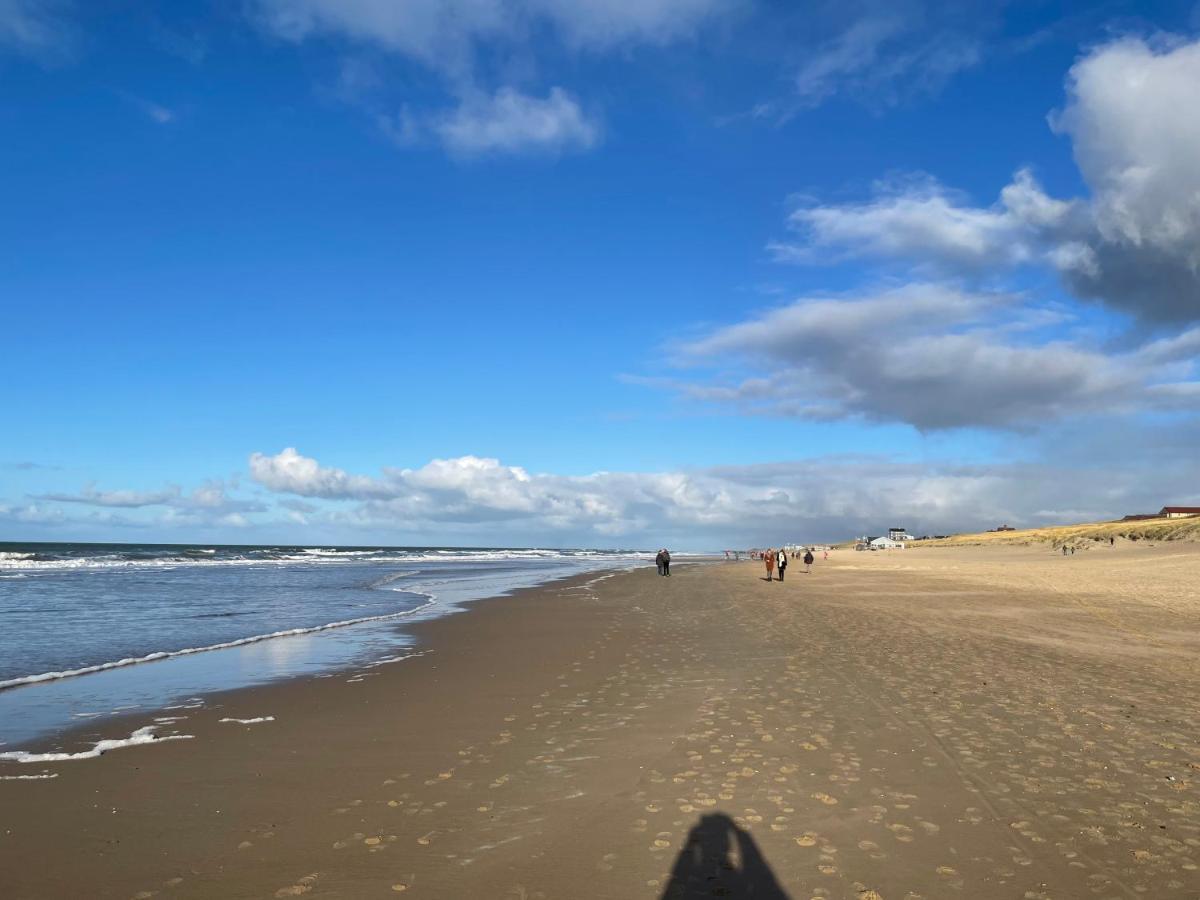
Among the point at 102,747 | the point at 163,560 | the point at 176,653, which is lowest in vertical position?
the point at 102,747

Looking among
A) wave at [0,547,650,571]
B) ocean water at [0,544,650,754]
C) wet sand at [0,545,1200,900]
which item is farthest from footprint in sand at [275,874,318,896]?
wave at [0,547,650,571]

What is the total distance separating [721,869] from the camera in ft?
21.4

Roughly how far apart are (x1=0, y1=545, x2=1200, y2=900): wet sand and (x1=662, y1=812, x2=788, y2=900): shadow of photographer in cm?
3

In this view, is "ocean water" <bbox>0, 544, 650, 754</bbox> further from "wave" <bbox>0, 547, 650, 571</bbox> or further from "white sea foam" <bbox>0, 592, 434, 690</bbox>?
"wave" <bbox>0, 547, 650, 571</bbox>

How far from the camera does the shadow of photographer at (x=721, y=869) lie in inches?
242

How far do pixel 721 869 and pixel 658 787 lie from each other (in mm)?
2175

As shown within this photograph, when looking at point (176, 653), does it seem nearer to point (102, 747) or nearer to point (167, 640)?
point (167, 640)

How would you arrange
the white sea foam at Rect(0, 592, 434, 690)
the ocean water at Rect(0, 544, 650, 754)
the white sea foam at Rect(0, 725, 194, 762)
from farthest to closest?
the white sea foam at Rect(0, 592, 434, 690) < the ocean water at Rect(0, 544, 650, 754) < the white sea foam at Rect(0, 725, 194, 762)

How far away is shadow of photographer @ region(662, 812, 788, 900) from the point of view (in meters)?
6.14

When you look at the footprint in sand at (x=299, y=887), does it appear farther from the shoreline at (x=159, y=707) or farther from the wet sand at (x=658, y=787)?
the shoreline at (x=159, y=707)

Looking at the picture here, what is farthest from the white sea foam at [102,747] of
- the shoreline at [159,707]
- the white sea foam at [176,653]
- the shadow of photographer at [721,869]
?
the shadow of photographer at [721,869]

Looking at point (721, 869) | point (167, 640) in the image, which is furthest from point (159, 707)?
point (721, 869)

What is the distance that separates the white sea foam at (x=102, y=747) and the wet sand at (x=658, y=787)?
0.31m

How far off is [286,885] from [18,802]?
14.5ft
